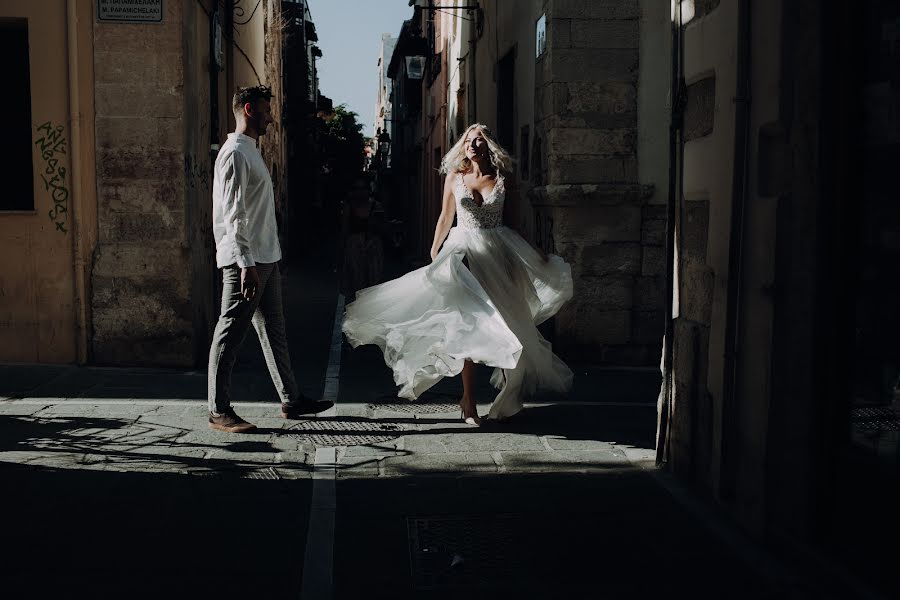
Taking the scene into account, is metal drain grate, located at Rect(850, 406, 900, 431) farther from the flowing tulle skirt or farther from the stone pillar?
the stone pillar

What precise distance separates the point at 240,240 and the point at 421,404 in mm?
1781

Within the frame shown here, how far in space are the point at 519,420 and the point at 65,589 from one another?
3.45 metres

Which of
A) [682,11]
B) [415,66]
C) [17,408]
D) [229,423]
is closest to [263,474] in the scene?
[229,423]

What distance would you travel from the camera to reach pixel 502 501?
15.7ft

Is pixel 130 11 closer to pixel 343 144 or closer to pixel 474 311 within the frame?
pixel 474 311

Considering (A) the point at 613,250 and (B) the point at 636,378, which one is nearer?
(B) the point at 636,378

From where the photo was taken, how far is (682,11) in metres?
5.17

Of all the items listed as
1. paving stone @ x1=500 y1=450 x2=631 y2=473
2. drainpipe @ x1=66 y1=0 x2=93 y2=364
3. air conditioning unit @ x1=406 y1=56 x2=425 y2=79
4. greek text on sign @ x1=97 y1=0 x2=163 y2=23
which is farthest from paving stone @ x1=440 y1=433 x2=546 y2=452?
air conditioning unit @ x1=406 y1=56 x2=425 y2=79

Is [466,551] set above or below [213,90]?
below

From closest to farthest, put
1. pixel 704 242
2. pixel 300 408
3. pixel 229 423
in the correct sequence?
pixel 704 242, pixel 229 423, pixel 300 408

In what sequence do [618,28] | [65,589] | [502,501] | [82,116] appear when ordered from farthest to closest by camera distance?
1. [618,28]
2. [82,116]
3. [502,501]
4. [65,589]

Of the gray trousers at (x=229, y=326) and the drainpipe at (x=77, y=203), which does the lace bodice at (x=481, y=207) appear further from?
the drainpipe at (x=77, y=203)

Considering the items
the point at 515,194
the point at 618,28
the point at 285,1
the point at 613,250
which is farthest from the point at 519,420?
the point at 285,1

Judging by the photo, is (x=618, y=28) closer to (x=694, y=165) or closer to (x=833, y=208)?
(x=694, y=165)
